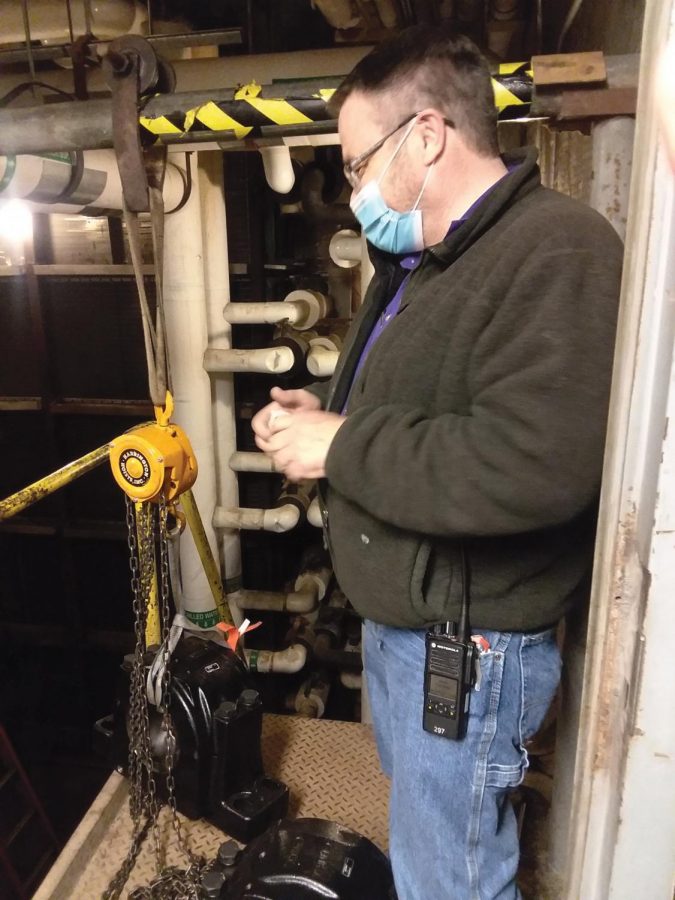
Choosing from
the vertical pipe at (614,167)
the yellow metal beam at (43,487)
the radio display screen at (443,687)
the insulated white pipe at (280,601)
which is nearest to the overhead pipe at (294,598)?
the insulated white pipe at (280,601)

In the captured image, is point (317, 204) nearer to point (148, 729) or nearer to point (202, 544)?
point (202, 544)

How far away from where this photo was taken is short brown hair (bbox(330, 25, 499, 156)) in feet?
3.66

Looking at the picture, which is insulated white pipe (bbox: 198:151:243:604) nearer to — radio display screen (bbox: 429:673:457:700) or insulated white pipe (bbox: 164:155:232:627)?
insulated white pipe (bbox: 164:155:232:627)

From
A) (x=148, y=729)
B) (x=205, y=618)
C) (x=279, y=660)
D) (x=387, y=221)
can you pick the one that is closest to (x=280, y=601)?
(x=279, y=660)

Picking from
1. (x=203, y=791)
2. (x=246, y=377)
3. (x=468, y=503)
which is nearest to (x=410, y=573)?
(x=468, y=503)

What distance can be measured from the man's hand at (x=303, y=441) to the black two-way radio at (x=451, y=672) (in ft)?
0.94

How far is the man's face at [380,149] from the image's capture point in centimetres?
114

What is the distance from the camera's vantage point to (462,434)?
3.03 ft

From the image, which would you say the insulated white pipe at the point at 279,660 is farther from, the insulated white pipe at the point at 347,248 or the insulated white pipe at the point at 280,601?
the insulated white pipe at the point at 347,248

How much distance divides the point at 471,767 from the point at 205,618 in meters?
1.90

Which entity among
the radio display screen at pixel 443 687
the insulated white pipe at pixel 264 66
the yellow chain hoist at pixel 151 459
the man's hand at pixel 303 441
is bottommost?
the radio display screen at pixel 443 687

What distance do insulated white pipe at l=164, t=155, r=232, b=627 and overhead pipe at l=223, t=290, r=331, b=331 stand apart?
136mm

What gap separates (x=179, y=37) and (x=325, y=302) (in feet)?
3.98

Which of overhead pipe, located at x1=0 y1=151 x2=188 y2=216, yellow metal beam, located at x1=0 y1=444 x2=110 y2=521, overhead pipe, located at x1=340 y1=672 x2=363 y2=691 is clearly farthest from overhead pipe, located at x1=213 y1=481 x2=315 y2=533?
overhead pipe, located at x1=0 y1=151 x2=188 y2=216
